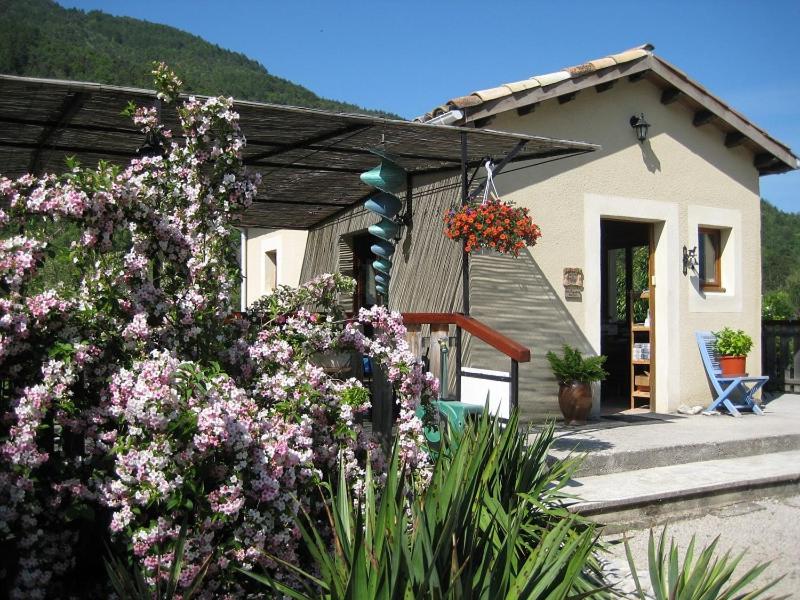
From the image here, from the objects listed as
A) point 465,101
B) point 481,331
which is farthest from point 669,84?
point 481,331

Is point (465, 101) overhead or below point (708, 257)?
overhead

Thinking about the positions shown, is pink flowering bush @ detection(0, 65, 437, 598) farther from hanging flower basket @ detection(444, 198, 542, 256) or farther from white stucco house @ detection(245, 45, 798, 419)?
white stucco house @ detection(245, 45, 798, 419)

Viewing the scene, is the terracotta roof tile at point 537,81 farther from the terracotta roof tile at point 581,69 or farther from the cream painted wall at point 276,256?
the cream painted wall at point 276,256

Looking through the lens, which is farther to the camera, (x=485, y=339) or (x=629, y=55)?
(x=629, y=55)

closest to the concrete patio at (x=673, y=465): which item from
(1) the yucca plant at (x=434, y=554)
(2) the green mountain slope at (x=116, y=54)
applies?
(1) the yucca plant at (x=434, y=554)

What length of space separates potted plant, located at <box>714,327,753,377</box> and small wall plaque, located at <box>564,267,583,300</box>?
6.73ft

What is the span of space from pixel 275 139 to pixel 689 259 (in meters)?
4.92

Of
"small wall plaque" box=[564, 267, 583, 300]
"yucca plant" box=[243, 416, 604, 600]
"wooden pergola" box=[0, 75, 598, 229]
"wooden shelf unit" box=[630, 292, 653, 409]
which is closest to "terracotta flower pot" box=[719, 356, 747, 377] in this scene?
"wooden shelf unit" box=[630, 292, 653, 409]

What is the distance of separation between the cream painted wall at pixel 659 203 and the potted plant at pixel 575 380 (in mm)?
301

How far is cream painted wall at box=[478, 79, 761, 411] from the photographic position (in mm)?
7398

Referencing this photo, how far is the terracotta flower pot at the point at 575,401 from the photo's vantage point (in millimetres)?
6922

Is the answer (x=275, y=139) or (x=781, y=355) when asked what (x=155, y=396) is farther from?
(x=781, y=355)

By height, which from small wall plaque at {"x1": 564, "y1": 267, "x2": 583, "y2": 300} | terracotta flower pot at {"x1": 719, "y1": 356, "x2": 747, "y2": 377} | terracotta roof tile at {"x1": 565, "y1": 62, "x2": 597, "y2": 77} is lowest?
terracotta flower pot at {"x1": 719, "y1": 356, "x2": 747, "y2": 377}

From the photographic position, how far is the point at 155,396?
2486mm
